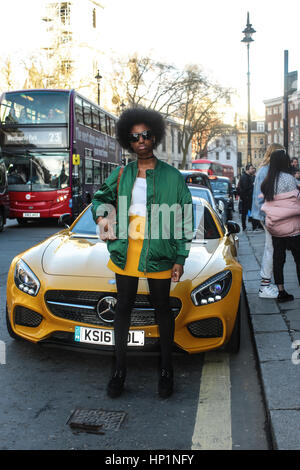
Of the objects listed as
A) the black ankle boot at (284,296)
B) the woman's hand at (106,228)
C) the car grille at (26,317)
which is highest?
the woman's hand at (106,228)

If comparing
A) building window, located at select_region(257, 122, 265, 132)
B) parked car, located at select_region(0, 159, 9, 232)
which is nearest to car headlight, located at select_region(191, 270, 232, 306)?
parked car, located at select_region(0, 159, 9, 232)

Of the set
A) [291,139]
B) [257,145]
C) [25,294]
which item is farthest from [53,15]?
[257,145]

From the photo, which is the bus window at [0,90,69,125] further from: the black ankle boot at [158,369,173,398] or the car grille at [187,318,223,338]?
the black ankle boot at [158,369,173,398]

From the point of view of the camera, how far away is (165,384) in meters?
3.59

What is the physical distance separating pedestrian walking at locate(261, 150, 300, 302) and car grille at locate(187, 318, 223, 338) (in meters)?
1.98

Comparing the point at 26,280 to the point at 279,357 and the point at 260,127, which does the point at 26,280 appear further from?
the point at 260,127

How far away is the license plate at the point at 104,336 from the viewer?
3834mm

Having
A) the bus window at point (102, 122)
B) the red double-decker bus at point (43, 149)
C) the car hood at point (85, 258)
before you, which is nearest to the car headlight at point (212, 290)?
the car hood at point (85, 258)

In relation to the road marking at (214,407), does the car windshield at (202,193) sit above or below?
above

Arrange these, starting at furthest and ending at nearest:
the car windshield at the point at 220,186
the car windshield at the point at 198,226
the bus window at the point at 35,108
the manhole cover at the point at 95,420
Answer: the car windshield at the point at 220,186 < the bus window at the point at 35,108 < the car windshield at the point at 198,226 < the manhole cover at the point at 95,420

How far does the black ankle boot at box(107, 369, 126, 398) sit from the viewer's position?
11.6 feet

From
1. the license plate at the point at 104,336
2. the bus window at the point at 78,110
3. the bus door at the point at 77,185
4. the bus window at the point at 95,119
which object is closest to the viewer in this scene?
the license plate at the point at 104,336

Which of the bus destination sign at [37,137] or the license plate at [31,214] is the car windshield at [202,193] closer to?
the bus destination sign at [37,137]

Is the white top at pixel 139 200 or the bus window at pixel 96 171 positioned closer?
the white top at pixel 139 200
